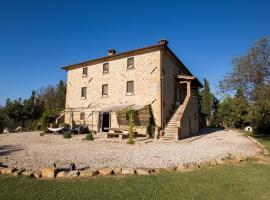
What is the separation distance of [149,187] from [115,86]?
16.6 meters

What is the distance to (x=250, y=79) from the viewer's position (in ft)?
64.2

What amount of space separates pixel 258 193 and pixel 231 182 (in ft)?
2.57

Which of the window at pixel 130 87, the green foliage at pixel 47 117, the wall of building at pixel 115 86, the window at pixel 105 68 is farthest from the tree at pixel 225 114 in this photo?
the green foliage at pixel 47 117

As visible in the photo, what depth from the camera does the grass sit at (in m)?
4.35

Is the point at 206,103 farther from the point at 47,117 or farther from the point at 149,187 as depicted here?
the point at 149,187

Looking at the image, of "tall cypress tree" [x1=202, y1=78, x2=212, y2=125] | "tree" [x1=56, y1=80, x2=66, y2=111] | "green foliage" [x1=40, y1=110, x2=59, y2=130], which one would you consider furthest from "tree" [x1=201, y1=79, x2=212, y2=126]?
"green foliage" [x1=40, y1=110, x2=59, y2=130]

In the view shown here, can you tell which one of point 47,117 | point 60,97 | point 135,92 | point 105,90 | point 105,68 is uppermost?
point 105,68

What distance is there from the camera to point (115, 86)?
2086 cm

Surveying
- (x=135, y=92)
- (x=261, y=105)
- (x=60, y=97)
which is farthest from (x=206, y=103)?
(x=60, y=97)

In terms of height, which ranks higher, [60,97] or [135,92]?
[60,97]

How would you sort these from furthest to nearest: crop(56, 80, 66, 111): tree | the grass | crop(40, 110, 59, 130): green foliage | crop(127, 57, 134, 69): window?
crop(56, 80, 66, 111): tree
crop(40, 110, 59, 130): green foliage
crop(127, 57, 134, 69): window
the grass

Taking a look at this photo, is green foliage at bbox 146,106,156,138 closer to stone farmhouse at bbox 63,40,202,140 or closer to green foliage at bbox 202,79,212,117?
stone farmhouse at bbox 63,40,202,140

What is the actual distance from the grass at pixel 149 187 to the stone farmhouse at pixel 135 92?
1002cm

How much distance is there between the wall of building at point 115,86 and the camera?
60.6 ft
